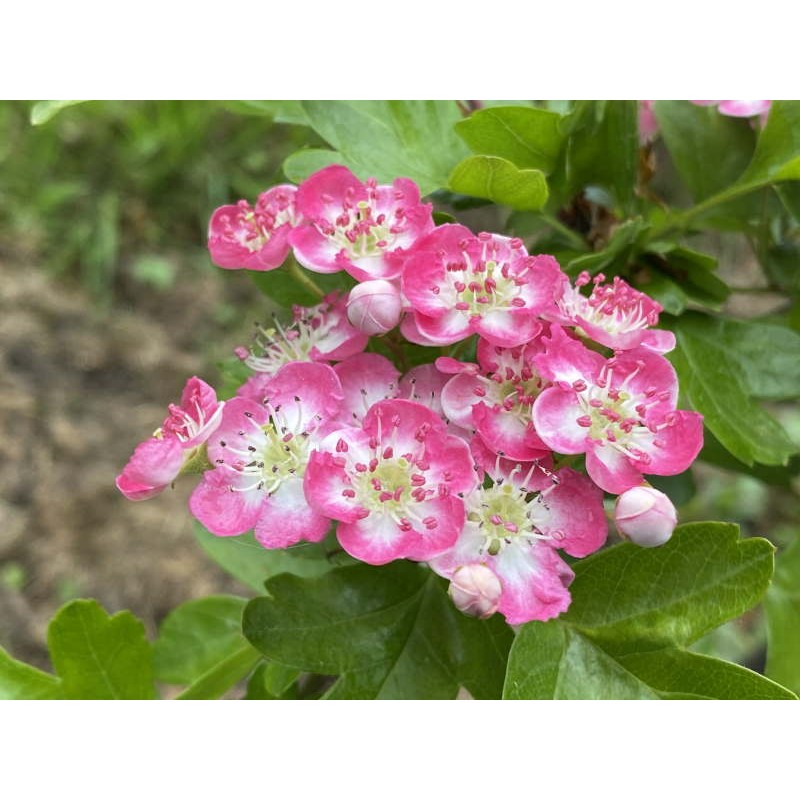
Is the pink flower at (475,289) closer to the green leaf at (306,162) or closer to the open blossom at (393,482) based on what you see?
the open blossom at (393,482)

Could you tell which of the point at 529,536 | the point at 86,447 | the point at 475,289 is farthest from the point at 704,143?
the point at 86,447

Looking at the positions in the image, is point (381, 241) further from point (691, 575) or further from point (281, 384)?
point (691, 575)

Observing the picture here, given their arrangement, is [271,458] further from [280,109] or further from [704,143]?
[704,143]

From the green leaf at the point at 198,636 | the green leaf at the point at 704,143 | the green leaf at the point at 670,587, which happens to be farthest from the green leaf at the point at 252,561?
the green leaf at the point at 704,143

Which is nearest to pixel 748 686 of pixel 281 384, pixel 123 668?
pixel 281 384

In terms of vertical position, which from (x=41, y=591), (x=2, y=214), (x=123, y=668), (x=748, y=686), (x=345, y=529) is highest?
(x=345, y=529)

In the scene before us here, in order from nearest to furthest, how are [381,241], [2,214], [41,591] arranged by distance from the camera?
[381,241] → [41,591] → [2,214]

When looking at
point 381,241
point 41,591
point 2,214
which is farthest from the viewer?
point 2,214
